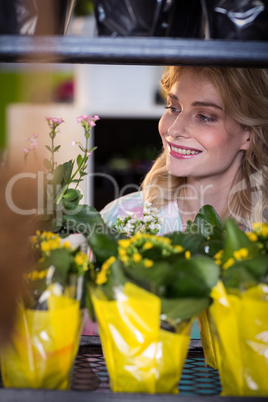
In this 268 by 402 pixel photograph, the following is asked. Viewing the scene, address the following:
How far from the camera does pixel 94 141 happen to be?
4.66 metres

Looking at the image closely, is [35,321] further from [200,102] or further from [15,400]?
[200,102]

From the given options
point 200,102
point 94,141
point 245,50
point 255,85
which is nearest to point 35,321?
point 245,50

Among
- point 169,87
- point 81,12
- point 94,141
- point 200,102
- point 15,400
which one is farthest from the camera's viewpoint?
point 94,141

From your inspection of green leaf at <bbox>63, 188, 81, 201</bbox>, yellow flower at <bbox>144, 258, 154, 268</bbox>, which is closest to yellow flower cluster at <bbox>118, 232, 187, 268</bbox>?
yellow flower at <bbox>144, 258, 154, 268</bbox>

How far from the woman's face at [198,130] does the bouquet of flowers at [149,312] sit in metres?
0.88

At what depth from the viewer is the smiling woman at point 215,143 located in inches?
60.1

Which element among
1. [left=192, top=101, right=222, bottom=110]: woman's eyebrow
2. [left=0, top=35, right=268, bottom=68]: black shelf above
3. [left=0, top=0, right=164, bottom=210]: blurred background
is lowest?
[left=0, top=0, right=164, bottom=210]: blurred background

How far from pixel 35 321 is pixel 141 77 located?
4237mm

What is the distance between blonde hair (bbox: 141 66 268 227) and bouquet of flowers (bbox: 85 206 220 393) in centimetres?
94

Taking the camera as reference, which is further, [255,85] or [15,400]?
[255,85]

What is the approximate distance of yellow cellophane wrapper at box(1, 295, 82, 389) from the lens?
683 millimetres

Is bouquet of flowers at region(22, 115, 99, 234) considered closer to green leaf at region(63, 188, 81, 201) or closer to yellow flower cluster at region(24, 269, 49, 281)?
green leaf at region(63, 188, 81, 201)

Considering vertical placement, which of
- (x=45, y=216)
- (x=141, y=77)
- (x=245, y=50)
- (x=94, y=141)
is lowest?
(x=94, y=141)

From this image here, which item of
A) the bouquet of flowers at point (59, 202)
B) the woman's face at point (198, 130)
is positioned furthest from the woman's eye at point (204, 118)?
the bouquet of flowers at point (59, 202)
